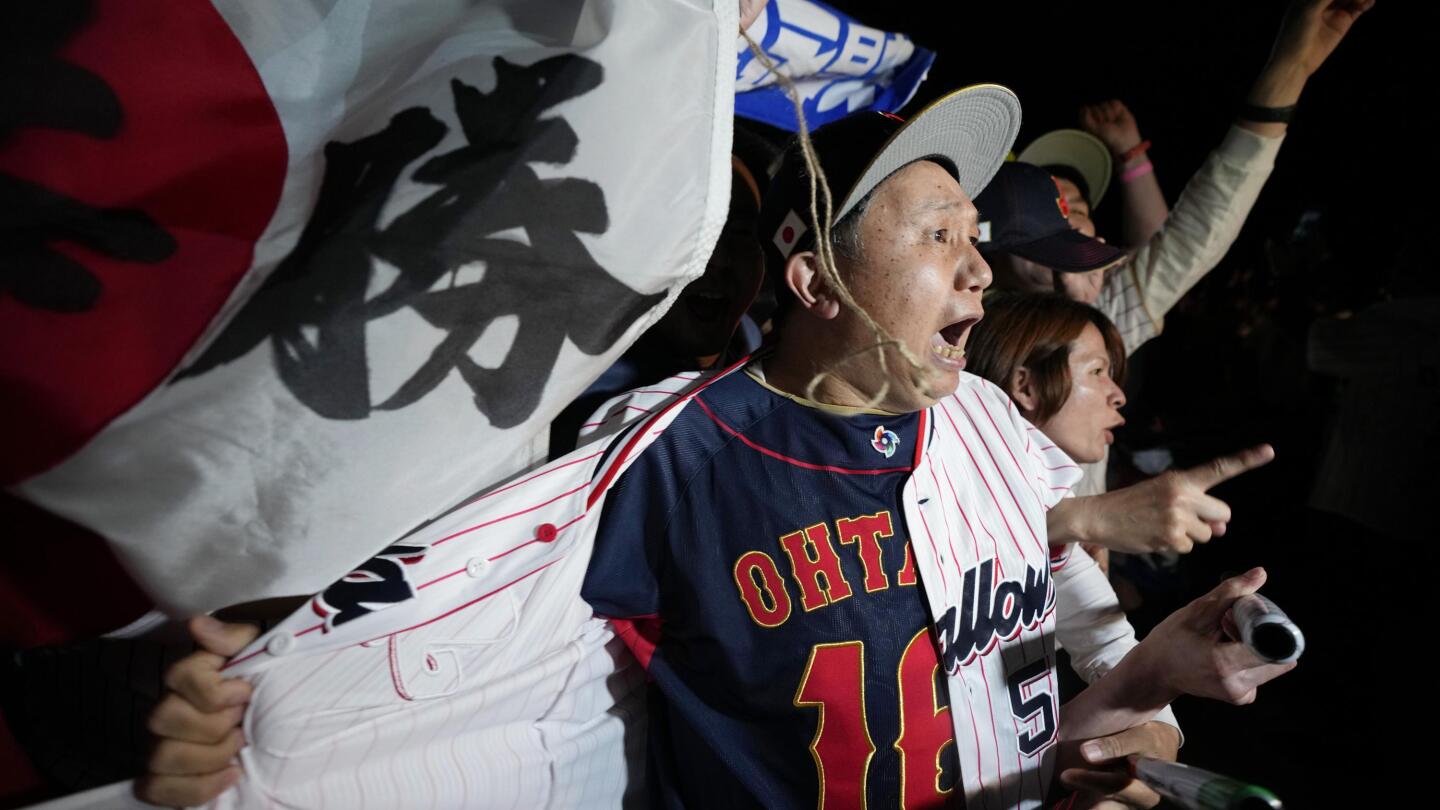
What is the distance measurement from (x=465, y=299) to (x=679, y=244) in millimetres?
259

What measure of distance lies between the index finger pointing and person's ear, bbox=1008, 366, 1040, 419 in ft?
1.68

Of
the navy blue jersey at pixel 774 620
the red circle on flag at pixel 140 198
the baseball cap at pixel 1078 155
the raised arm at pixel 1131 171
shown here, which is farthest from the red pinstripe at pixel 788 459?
the raised arm at pixel 1131 171

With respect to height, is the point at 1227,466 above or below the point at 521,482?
below

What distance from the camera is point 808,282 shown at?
1438 mm

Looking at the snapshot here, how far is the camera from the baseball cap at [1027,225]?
2090 millimetres

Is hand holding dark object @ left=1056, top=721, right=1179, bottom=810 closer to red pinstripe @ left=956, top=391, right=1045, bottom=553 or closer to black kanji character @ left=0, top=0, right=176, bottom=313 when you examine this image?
red pinstripe @ left=956, top=391, right=1045, bottom=553

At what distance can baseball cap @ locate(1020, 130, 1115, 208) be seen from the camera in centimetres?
273

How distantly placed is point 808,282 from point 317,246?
2.70 feet

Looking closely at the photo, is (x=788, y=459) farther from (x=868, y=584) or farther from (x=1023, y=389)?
(x=1023, y=389)

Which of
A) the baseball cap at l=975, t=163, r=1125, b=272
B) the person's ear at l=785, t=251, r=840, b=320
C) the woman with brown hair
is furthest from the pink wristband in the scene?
the person's ear at l=785, t=251, r=840, b=320

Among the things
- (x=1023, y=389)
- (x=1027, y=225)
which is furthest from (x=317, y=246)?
(x=1027, y=225)

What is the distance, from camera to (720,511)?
1.28 meters

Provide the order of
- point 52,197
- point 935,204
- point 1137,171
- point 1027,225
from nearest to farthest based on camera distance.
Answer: point 52,197, point 935,204, point 1027,225, point 1137,171

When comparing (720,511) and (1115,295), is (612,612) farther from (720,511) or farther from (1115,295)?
(1115,295)
